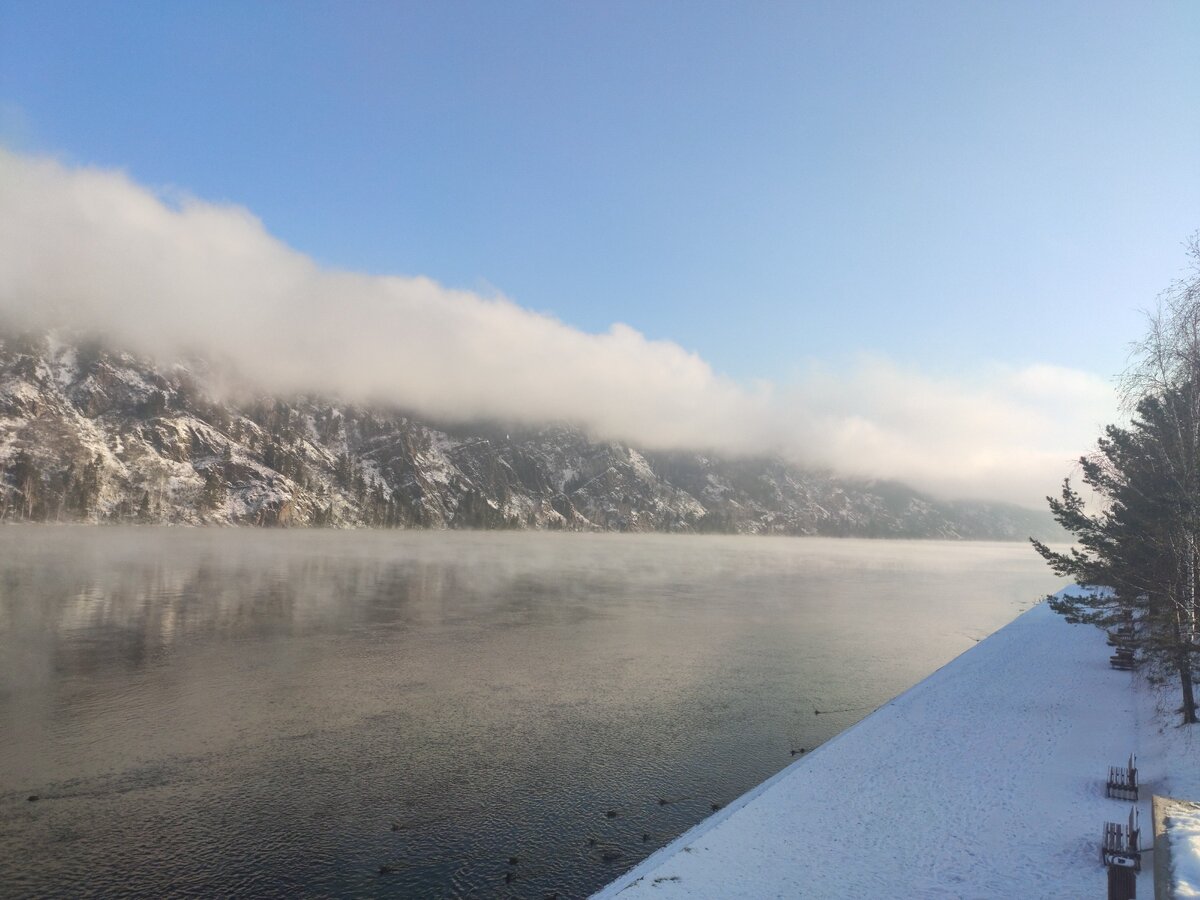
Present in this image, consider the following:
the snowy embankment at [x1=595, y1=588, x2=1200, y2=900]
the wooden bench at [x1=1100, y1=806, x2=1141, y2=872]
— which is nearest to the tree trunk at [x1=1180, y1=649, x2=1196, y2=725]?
the snowy embankment at [x1=595, y1=588, x2=1200, y2=900]

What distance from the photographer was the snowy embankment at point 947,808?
1892 centimetres

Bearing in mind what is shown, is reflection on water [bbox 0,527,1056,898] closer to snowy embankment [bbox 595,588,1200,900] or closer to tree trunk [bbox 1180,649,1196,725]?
snowy embankment [bbox 595,588,1200,900]

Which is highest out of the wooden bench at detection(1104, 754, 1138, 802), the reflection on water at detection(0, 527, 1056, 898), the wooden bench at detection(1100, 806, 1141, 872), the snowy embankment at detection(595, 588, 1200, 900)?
the wooden bench at detection(1100, 806, 1141, 872)

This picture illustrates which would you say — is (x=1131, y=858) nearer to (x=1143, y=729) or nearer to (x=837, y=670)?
(x=1143, y=729)

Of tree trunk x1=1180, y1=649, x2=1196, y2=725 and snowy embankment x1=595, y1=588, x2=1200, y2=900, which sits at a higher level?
tree trunk x1=1180, y1=649, x2=1196, y2=725

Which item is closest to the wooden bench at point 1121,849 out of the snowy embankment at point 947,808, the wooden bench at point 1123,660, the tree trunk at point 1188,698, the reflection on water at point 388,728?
the snowy embankment at point 947,808

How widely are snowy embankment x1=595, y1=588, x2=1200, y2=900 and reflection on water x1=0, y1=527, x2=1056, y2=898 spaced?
4.60m

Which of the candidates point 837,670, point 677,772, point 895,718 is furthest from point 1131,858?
point 837,670

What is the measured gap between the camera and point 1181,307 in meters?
24.5

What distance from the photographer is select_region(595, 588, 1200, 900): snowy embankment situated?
18922 millimetres

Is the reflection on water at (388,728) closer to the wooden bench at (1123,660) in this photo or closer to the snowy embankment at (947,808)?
the snowy embankment at (947,808)

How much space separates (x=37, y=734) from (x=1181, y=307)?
55.9 m

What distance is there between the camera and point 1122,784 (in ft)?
77.9

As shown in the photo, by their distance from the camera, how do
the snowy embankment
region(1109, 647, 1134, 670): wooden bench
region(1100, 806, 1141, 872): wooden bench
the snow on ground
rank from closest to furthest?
the snow on ground → region(1100, 806, 1141, 872): wooden bench → the snowy embankment → region(1109, 647, 1134, 670): wooden bench
